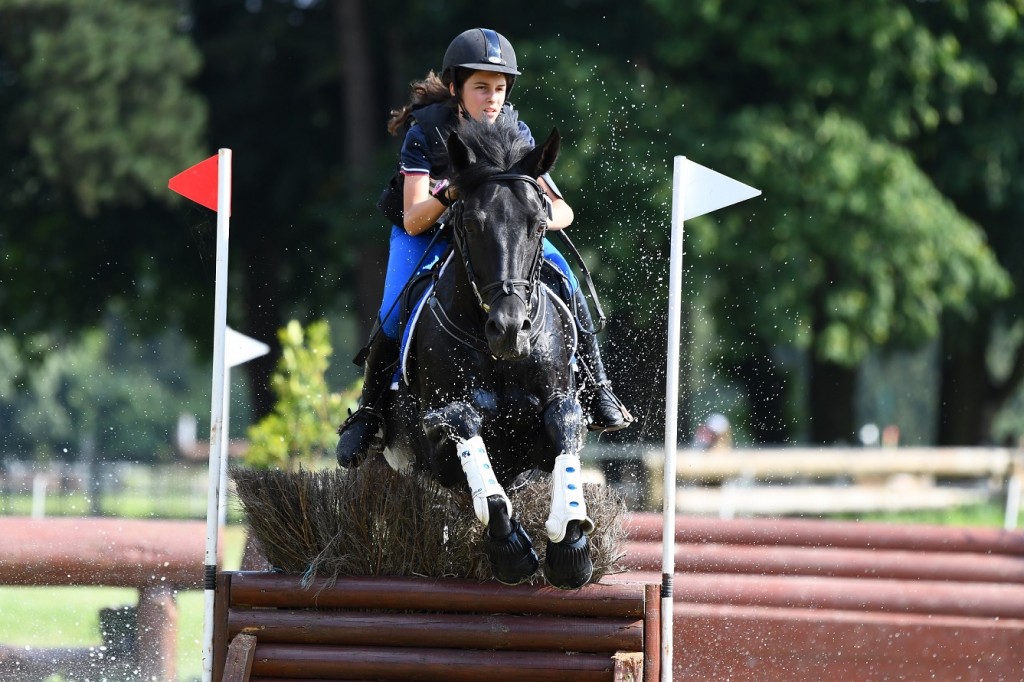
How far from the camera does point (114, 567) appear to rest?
6770mm

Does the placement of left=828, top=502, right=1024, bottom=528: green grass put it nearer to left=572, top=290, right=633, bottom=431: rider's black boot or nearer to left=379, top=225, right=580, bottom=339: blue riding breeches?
left=572, top=290, right=633, bottom=431: rider's black boot

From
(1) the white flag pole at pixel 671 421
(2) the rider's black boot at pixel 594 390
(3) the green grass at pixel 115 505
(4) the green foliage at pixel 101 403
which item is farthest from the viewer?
(4) the green foliage at pixel 101 403

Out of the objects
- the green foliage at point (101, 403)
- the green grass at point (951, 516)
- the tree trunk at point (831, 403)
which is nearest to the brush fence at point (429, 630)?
the green grass at point (951, 516)

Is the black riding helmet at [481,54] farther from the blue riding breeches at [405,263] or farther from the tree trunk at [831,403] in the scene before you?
the tree trunk at [831,403]

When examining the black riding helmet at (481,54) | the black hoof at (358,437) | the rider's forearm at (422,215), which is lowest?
the black hoof at (358,437)

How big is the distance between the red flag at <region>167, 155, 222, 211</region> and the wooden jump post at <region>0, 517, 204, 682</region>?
7.76ft

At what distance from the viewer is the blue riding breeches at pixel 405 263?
521 centimetres

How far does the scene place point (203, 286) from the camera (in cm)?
2125

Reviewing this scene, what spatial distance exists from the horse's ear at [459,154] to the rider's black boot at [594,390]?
79 centimetres

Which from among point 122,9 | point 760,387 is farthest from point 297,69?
point 760,387

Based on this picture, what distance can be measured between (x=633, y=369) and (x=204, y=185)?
2243 millimetres

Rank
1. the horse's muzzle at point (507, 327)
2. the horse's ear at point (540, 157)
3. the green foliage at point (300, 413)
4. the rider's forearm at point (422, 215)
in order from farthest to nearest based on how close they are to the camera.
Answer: the green foliage at point (300, 413)
the rider's forearm at point (422, 215)
the horse's ear at point (540, 157)
the horse's muzzle at point (507, 327)

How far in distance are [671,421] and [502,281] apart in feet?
2.69

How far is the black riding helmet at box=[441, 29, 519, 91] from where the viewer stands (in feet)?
16.4
